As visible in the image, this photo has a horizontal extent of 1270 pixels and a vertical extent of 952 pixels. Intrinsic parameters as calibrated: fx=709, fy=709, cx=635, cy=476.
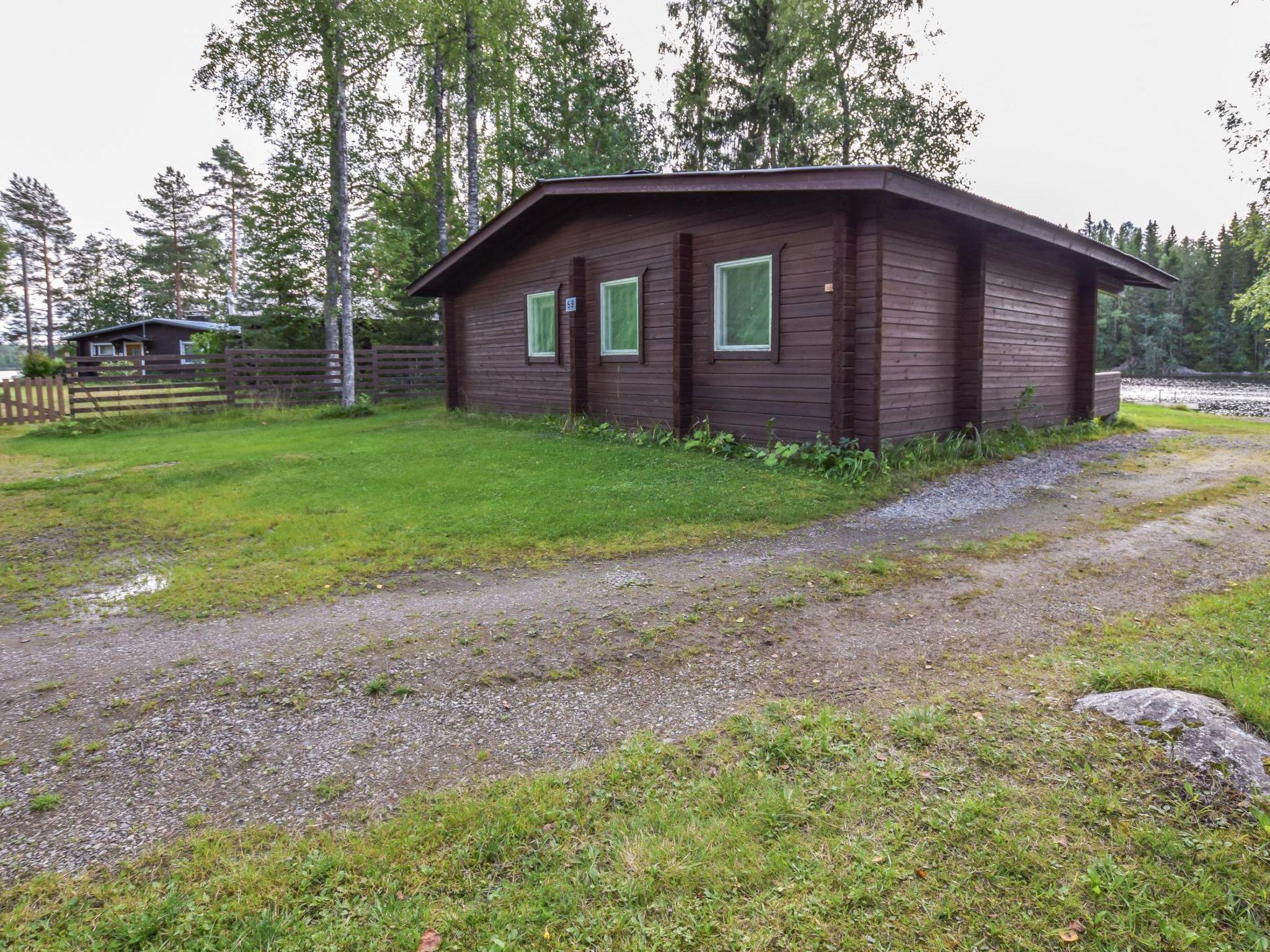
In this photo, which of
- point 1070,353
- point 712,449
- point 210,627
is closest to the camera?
point 210,627

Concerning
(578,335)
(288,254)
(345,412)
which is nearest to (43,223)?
(288,254)

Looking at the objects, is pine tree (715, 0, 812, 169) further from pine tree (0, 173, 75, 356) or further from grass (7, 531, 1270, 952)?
pine tree (0, 173, 75, 356)

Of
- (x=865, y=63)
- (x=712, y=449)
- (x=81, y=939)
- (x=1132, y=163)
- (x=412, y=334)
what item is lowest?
(x=81, y=939)

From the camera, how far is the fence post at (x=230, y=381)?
16.9 metres

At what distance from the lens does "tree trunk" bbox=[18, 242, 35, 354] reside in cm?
4541

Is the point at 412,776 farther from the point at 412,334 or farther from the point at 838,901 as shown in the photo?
the point at 412,334

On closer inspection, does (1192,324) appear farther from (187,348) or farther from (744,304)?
(187,348)

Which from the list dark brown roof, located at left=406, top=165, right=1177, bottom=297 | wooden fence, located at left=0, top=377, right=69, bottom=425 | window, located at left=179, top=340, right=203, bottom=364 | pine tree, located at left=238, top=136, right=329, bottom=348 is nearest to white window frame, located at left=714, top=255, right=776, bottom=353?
dark brown roof, located at left=406, top=165, right=1177, bottom=297

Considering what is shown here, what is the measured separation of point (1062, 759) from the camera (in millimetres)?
2371

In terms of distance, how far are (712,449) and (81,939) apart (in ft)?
25.6

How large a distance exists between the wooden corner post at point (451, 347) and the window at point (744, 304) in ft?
26.6

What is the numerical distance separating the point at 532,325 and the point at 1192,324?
206 feet

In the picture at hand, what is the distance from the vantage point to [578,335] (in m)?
11.5

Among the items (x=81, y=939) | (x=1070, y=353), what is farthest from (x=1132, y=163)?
(x=81, y=939)
